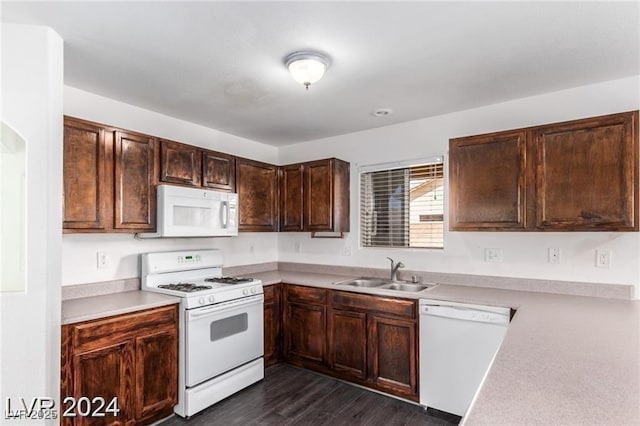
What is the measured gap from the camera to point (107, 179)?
2.50 m

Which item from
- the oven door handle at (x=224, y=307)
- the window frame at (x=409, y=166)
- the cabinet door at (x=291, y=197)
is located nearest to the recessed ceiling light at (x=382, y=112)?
the window frame at (x=409, y=166)

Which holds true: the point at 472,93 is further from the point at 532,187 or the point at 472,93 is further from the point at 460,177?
the point at 532,187

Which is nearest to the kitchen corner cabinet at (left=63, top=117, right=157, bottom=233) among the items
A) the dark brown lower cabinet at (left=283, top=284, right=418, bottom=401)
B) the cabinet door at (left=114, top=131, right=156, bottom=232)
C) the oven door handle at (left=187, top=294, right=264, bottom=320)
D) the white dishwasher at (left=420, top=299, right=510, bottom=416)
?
the cabinet door at (left=114, top=131, right=156, bottom=232)

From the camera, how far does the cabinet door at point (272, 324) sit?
3377 mm

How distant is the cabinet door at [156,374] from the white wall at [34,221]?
545 millimetres

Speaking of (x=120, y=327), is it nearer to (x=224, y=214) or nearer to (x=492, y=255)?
(x=224, y=214)

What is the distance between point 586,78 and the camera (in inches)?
98.0

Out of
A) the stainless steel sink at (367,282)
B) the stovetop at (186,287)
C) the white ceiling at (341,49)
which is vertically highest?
the white ceiling at (341,49)

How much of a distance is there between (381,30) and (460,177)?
1383 mm

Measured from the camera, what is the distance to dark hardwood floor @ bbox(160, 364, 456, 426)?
100.0 inches

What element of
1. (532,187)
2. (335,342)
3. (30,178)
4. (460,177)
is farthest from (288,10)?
(335,342)

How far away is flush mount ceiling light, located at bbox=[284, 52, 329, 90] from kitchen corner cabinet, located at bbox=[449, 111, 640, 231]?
4.28ft

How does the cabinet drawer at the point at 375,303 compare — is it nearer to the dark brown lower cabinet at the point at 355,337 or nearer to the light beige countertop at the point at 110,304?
the dark brown lower cabinet at the point at 355,337

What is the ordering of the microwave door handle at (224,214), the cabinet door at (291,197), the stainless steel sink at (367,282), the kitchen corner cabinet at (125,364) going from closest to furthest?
the kitchen corner cabinet at (125,364) < the microwave door handle at (224,214) < the stainless steel sink at (367,282) < the cabinet door at (291,197)
